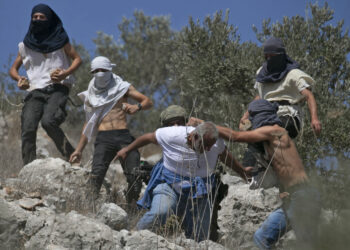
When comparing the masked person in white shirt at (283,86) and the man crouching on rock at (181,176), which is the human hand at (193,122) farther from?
the masked person in white shirt at (283,86)

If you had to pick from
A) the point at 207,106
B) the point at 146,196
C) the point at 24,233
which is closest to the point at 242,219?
the point at 146,196

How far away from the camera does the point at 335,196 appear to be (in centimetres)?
296

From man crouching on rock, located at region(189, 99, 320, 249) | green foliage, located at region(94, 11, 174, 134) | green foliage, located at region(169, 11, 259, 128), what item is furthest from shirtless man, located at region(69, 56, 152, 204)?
green foliage, located at region(94, 11, 174, 134)

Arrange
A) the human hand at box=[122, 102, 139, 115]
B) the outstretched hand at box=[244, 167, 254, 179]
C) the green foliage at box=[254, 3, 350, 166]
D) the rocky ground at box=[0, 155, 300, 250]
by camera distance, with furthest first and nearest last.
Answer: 1. the green foliage at box=[254, 3, 350, 166]
2. the human hand at box=[122, 102, 139, 115]
3. the outstretched hand at box=[244, 167, 254, 179]
4. the rocky ground at box=[0, 155, 300, 250]

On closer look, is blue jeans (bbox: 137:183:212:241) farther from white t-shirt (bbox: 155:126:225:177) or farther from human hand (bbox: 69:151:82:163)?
human hand (bbox: 69:151:82:163)

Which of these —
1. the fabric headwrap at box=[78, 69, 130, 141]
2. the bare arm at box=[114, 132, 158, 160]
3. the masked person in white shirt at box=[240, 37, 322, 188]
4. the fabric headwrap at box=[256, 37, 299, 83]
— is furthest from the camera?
the fabric headwrap at box=[78, 69, 130, 141]

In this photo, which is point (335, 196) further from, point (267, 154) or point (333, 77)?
point (333, 77)

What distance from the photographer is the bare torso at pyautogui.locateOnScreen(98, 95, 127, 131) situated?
6.62 meters

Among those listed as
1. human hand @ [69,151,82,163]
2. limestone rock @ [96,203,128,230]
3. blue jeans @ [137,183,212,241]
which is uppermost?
human hand @ [69,151,82,163]

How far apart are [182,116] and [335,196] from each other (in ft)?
8.17

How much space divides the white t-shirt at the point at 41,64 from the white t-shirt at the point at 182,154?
2.58 m

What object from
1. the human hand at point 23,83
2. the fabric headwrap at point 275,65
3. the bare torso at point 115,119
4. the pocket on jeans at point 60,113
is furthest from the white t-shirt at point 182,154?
the human hand at point 23,83

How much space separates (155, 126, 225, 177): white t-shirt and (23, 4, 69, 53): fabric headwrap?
280 cm

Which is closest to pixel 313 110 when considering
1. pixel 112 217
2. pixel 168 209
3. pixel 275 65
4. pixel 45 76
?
pixel 275 65
